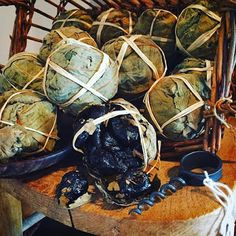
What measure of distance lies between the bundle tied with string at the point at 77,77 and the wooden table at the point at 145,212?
0.13 m

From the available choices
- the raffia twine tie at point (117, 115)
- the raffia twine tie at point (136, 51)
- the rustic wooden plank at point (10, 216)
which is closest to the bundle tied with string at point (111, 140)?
the raffia twine tie at point (117, 115)

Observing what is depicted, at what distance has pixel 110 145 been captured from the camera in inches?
21.7

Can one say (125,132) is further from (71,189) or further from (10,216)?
(10,216)

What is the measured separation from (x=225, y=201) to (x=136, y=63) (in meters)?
0.26

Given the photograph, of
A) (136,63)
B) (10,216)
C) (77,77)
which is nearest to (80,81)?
(77,77)

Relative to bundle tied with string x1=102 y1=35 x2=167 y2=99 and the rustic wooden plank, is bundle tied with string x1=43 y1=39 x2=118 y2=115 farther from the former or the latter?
the rustic wooden plank

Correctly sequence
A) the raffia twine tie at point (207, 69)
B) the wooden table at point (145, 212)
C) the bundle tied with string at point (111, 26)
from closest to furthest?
the wooden table at point (145, 212)
the raffia twine tie at point (207, 69)
the bundle tied with string at point (111, 26)

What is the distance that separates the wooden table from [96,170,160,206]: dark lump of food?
0.01 meters

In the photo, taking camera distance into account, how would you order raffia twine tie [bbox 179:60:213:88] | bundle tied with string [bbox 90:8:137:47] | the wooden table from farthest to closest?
bundle tied with string [bbox 90:8:137:47] < raffia twine tie [bbox 179:60:213:88] < the wooden table

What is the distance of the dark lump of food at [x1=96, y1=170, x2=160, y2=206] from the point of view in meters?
0.53

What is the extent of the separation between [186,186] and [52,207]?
0.65 ft

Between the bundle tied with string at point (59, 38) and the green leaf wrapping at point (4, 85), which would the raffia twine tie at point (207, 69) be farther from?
the green leaf wrapping at point (4, 85)

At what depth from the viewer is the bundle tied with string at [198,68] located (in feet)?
2.07

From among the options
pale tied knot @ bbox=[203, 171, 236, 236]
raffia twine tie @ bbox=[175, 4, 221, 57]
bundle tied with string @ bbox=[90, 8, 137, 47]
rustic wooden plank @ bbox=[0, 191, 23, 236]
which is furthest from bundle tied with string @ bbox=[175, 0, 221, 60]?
rustic wooden plank @ bbox=[0, 191, 23, 236]
